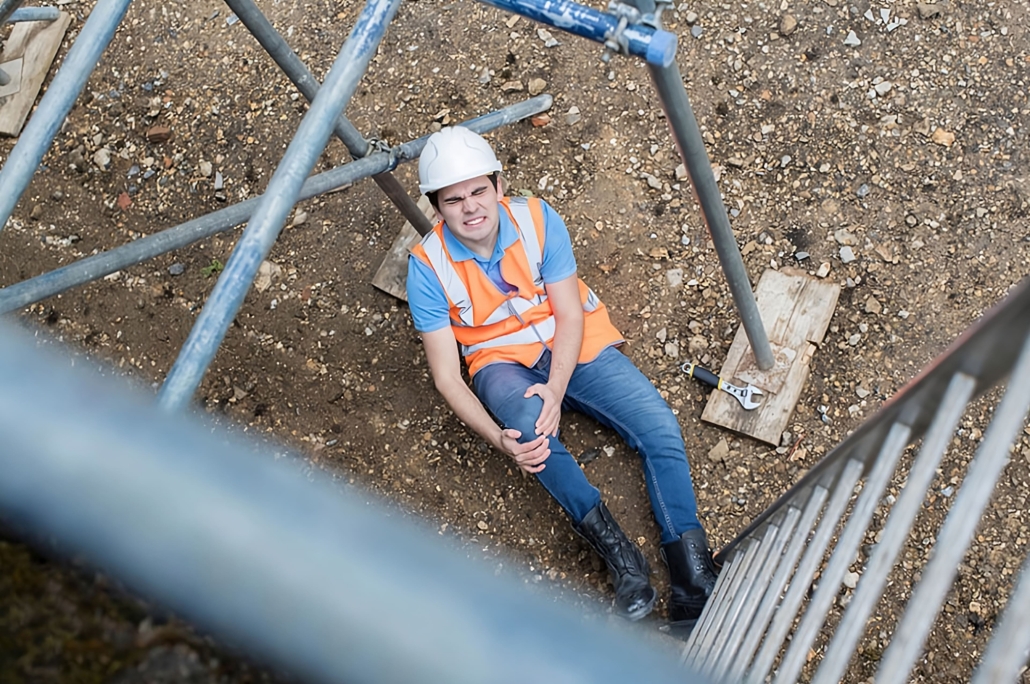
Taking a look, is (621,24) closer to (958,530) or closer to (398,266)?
(958,530)

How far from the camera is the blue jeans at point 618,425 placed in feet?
9.29

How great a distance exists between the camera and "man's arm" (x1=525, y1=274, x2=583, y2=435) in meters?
2.73

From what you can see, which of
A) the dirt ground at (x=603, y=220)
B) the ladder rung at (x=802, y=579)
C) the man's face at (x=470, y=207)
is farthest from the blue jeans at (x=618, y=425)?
the ladder rung at (x=802, y=579)

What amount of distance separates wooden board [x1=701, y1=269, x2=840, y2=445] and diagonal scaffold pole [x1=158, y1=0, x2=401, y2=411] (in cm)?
201

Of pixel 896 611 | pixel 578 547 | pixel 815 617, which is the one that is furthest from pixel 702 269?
pixel 815 617

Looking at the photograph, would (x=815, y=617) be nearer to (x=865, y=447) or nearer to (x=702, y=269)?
(x=865, y=447)

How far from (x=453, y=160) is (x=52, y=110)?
1.13 m

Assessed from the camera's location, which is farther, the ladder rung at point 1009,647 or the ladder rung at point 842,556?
the ladder rung at point 842,556

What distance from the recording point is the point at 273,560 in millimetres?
593

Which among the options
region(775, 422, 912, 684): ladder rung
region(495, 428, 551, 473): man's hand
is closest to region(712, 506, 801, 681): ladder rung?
region(775, 422, 912, 684): ladder rung

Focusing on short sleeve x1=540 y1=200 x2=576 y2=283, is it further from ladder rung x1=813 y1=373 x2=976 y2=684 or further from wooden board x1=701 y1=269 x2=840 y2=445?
ladder rung x1=813 y1=373 x2=976 y2=684

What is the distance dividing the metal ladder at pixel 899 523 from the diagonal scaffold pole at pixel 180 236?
1.51m

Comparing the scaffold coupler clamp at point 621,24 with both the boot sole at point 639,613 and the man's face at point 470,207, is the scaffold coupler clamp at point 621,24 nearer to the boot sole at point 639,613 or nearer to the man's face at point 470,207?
the man's face at point 470,207

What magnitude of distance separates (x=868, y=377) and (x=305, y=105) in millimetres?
2843
